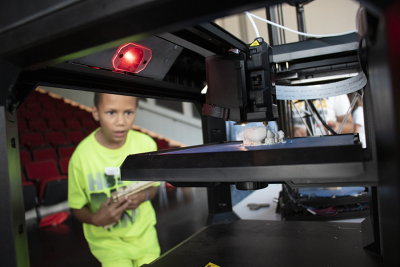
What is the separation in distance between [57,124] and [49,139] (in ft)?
2.95

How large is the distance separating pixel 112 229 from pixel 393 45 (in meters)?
1.15

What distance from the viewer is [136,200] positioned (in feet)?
3.80

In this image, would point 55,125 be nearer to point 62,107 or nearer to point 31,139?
point 31,139

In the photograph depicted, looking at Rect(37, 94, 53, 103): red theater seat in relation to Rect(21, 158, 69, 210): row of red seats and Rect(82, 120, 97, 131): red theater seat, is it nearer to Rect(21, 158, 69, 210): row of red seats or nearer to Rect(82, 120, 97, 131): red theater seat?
Rect(82, 120, 97, 131): red theater seat

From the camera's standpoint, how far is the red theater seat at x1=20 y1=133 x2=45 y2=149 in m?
3.78

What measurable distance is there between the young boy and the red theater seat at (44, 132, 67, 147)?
324 centimetres

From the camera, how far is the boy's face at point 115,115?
122 cm

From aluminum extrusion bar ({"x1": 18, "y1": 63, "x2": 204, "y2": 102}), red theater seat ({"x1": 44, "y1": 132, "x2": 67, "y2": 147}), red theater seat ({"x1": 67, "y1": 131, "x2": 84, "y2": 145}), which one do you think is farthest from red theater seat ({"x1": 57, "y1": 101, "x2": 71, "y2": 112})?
aluminum extrusion bar ({"x1": 18, "y1": 63, "x2": 204, "y2": 102})

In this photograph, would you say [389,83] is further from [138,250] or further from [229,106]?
[138,250]

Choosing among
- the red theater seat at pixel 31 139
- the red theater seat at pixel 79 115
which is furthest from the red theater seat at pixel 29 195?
the red theater seat at pixel 79 115

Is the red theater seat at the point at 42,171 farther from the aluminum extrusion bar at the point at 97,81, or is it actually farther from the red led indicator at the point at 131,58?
the red led indicator at the point at 131,58

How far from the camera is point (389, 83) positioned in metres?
0.21

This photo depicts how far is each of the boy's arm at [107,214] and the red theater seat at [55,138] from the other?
3.35 meters

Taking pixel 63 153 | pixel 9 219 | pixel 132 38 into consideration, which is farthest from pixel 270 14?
pixel 63 153
